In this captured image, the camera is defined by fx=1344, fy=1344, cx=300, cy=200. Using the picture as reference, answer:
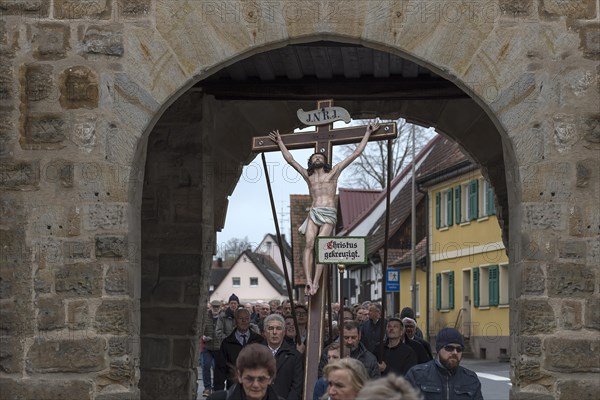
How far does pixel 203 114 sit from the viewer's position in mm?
13672

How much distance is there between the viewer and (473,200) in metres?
35.4

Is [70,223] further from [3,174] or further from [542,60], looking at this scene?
[542,60]

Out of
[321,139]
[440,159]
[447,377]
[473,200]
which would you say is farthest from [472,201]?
[447,377]

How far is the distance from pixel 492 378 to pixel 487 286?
37.4ft

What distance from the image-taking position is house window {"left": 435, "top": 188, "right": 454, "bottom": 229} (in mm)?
38125

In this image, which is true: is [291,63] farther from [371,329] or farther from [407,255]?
[407,255]

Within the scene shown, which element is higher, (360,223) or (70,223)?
(360,223)

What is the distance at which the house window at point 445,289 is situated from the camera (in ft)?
127

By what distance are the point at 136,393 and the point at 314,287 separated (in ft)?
5.00

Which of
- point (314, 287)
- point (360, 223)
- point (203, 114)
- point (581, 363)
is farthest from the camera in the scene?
point (360, 223)

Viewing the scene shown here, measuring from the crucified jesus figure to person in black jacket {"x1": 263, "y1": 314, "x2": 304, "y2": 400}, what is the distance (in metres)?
0.50

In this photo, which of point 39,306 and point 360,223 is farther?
point 360,223

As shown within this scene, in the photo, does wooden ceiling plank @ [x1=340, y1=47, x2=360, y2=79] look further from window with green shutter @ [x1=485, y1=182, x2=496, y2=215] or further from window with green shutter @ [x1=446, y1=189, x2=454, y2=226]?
window with green shutter @ [x1=446, y1=189, x2=454, y2=226]

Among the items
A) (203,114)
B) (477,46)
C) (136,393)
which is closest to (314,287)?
(136,393)
